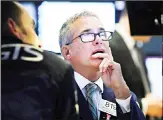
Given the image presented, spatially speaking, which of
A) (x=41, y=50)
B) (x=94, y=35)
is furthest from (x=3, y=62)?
(x=94, y=35)

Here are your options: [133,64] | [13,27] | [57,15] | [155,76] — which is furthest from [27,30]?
[155,76]

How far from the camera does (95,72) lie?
2215 mm

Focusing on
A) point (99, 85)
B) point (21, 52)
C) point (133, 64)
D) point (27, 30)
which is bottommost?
point (99, 85)

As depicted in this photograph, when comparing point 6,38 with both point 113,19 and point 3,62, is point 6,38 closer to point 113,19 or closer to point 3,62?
point 3,62

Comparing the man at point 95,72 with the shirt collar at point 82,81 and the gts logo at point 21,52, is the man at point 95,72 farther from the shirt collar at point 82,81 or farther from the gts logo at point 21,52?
the gts logo at point 21,52

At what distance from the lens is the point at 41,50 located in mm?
2211

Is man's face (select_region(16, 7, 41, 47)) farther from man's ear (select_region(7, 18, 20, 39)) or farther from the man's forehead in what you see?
the man's forehead

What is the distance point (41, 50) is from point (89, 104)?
48 cm

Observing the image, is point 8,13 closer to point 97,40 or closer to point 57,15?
point 57,15

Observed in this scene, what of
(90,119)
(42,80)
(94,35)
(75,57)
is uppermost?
(94,35)

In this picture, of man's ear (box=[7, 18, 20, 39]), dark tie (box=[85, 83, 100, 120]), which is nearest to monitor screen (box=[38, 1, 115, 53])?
man's ear (box=[7, 18, 20, 39])

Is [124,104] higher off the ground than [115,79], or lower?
lower

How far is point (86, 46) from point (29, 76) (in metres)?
0.42

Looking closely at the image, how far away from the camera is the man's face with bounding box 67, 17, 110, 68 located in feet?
7.22
